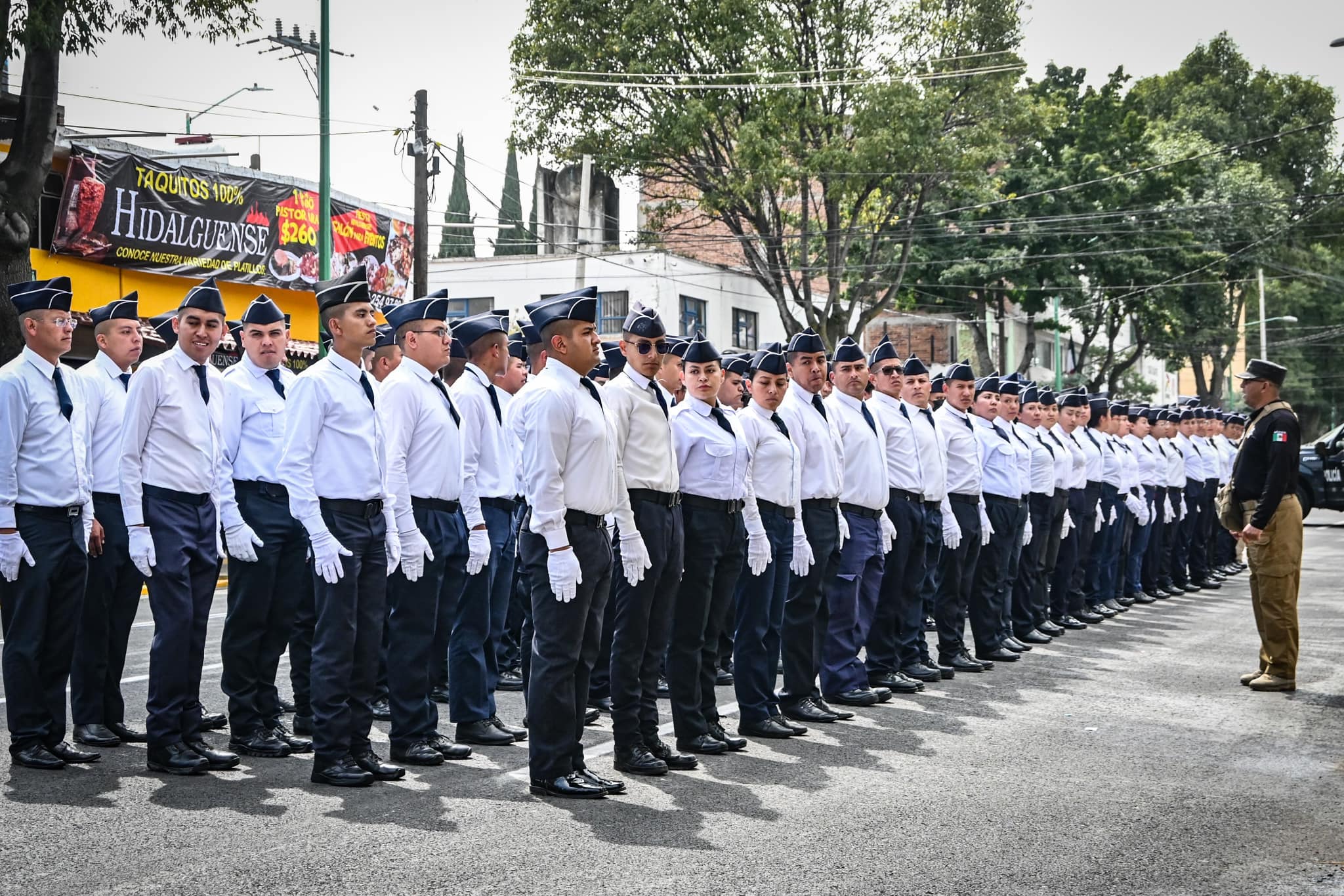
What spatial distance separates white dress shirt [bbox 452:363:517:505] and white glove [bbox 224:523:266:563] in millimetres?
1535

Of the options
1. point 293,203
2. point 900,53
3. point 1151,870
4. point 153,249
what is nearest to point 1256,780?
point 1151,870

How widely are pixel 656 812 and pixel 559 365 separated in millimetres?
2092

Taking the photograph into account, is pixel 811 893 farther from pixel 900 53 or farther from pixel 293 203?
pixel 900 53

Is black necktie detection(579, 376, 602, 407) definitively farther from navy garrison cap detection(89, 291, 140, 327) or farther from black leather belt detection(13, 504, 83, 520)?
navy garrison cap detection(89, 291, 140, 327)

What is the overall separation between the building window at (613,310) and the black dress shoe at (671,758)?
3208 centimetres

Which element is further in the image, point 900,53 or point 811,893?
point 900,53

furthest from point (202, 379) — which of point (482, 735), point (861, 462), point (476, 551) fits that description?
point (861, 462)

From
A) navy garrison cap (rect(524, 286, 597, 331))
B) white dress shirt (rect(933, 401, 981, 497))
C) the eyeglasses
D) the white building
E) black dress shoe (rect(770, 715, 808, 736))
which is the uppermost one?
the white building

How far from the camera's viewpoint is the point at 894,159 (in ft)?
89.5

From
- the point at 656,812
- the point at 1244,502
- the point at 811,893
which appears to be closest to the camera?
the point at 811,893

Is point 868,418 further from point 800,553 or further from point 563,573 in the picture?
point 563,573

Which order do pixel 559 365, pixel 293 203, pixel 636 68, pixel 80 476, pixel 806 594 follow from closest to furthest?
pixel 559 365, pixel 80 476, pixel 806 594, pixel 293 203, pixel 636 68

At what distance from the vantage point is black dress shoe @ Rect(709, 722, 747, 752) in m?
7.47

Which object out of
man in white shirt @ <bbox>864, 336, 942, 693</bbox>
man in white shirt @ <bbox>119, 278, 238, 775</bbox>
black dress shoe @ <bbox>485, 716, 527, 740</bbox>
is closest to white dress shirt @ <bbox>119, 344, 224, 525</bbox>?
man in white shirt @ <bbox>119, 278, 238, 775</bbox>
